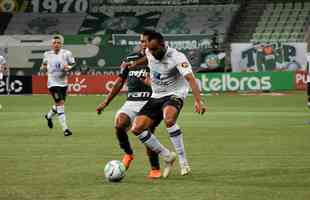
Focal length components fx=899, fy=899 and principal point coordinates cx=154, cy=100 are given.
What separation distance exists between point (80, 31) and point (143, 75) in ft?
145

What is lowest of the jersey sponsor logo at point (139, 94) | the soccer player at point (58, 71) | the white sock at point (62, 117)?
the white sock at point (62, 117)

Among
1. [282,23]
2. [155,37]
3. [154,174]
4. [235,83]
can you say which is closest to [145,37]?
[155,37]

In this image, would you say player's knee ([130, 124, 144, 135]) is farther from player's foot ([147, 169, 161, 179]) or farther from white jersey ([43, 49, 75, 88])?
white jersey ([43, 49, 75, 88])

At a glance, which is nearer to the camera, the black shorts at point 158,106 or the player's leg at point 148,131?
the player's leg at point 148,131

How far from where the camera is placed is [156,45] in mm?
12438

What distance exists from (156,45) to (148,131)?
47.9 inches

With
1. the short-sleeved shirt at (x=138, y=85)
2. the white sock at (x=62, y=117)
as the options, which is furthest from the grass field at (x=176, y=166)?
the short-sleeved shirt at (x=138, y=85)

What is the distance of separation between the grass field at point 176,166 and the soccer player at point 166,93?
550mm

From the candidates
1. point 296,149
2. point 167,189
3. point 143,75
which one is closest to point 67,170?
point 143,75

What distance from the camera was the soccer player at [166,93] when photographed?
12.5 m

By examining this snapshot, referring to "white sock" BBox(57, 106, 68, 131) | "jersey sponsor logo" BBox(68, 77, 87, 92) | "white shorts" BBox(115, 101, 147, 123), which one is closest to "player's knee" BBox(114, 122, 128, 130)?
"white shorts" BBox(115, 101, 147, 123)

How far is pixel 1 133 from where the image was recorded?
71.8ft

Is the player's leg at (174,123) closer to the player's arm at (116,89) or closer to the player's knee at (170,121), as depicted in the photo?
the player's knee at (170,121)

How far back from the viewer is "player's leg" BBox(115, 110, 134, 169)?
13.2 meters
